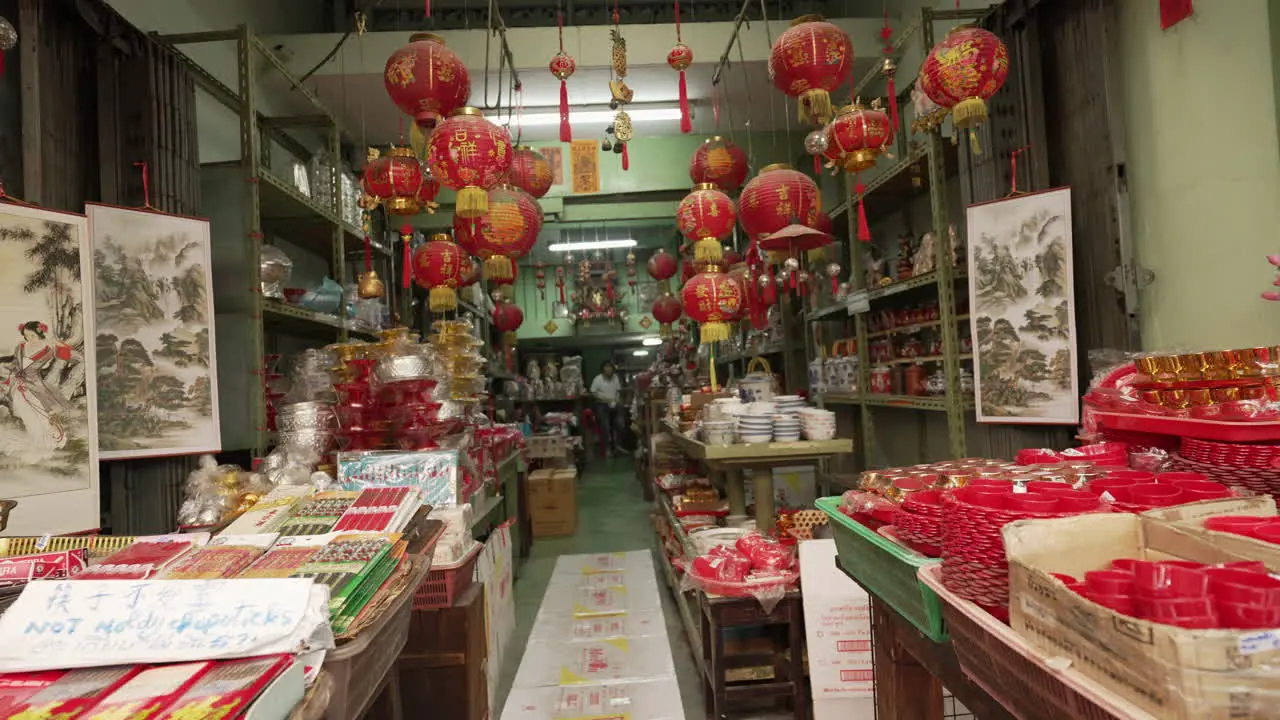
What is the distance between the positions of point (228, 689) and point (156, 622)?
0.20m

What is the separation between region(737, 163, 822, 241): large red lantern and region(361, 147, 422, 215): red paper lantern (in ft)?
5.60

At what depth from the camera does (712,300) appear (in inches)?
161

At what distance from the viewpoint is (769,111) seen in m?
6.08

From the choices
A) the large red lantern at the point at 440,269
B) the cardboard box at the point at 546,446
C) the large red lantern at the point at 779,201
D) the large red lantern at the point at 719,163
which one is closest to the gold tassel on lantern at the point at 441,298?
the large red lantern at the point at 440,269

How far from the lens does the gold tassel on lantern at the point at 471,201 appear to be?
2.87 meters

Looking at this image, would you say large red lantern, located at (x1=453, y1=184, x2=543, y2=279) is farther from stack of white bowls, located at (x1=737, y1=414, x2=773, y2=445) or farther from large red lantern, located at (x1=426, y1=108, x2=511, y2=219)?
stack of white bowls, located at (x1=737, y1=414, x2=773, y2=445)

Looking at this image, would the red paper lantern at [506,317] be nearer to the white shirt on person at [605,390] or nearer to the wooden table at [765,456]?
the wooden table at [765,456]

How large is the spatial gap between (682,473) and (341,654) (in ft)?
14.2

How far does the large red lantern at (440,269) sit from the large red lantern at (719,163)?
1579mm

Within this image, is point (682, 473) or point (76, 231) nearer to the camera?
point (76, 231)

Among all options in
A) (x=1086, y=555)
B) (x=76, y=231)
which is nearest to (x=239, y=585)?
(x=1086, y=555)

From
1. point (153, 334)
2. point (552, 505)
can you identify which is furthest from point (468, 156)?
point (552, 505)

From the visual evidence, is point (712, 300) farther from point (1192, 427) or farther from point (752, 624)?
point (1192, 427)

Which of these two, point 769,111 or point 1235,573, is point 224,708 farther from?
point 769,111
